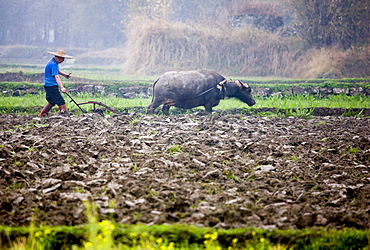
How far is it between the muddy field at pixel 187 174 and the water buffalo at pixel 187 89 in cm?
242

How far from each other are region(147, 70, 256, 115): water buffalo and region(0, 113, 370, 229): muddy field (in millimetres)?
2419

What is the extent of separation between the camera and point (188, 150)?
8.00m

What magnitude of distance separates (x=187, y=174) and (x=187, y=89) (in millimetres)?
6993

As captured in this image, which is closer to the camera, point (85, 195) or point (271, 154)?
point (85, 195)

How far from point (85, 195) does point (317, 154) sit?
4414mm

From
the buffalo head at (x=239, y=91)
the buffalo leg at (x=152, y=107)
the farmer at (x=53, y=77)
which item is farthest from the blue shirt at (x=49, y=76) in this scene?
the buffalo head at (x=239, y=91)

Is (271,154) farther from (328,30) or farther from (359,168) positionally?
(328,30)

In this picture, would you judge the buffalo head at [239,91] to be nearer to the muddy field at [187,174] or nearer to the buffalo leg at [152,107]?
the buffalo leg at [152,107]

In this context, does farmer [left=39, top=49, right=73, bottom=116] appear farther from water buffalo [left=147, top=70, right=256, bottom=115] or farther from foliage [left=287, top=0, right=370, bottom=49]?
foliage [left=287, top=0, right=370, bottom=49]

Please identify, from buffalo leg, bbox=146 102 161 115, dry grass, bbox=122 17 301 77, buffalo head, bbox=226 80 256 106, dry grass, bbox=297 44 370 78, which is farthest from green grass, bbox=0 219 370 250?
dry grass, bbox=122 17 301 77

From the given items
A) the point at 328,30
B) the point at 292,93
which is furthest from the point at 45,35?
the point at 292,93

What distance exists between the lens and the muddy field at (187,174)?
184 inches

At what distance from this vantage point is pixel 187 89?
13148 millimetres

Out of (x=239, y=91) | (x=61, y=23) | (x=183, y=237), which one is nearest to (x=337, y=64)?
(x=239, y=91)
